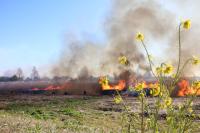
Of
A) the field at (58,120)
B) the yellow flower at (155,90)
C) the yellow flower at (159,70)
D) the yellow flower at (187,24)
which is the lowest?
the field at (58,120)

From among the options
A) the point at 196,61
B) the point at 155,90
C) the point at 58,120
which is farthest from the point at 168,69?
the point at 58,120

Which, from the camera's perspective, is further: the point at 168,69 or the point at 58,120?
the point at 58,120

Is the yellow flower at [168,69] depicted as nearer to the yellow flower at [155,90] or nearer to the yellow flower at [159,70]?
the yellow flower at [159,70]

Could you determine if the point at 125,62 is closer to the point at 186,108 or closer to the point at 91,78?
the point at 186,108

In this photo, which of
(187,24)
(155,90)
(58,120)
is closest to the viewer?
(187,24)

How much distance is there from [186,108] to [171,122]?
322 mm

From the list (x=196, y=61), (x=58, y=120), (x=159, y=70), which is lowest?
(x=58, y=120)

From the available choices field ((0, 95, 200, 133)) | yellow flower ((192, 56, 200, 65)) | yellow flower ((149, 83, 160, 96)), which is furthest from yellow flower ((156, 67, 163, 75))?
field ((0, 95, 200, 133))

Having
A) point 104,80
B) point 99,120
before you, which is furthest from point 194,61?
point 99,120

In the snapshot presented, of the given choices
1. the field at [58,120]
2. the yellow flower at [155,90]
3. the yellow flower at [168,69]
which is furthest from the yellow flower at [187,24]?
the field at [58,120]

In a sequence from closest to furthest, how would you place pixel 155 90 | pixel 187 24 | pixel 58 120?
1. pixel 187 24
2. pixel 155 90
3. pixel 58 120

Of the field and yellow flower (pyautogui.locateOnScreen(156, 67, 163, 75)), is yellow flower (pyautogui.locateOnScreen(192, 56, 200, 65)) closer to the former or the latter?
yellow flower (pyautogui.locateOnScreen(156, 67, 163, 75))

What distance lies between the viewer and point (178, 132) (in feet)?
23.1

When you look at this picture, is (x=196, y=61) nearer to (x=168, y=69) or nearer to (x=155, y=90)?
(x=168, y=69)
